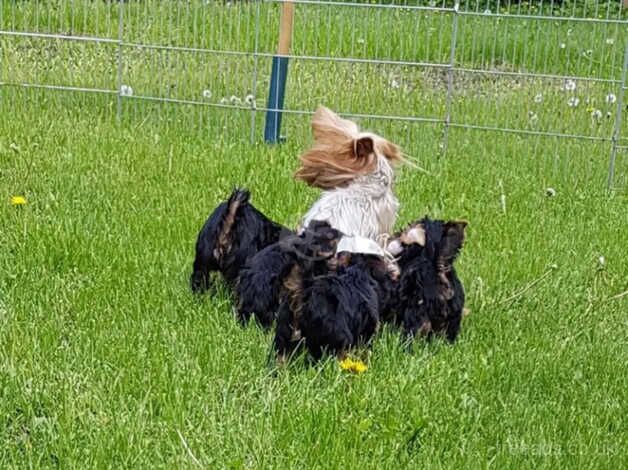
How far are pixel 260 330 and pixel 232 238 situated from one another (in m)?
0.48

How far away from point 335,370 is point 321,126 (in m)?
1.24

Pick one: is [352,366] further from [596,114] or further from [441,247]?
[596,114]

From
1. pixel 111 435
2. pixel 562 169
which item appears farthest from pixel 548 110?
pixel 111 435

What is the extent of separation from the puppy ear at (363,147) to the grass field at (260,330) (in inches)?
33.1

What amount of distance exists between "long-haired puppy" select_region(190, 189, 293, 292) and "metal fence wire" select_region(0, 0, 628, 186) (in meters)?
2.91

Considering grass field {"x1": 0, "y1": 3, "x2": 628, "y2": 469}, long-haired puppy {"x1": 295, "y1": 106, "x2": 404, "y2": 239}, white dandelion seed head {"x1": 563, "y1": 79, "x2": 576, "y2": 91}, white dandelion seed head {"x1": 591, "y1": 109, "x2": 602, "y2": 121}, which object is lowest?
grass field {"x1": 0, "y1": 3, "x2": 628, "y2": 469}

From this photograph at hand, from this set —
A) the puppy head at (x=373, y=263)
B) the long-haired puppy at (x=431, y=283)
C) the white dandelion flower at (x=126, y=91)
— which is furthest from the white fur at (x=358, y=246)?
the white dandelion flower at (x=126, y=91)

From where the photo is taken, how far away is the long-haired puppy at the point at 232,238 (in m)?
4.24

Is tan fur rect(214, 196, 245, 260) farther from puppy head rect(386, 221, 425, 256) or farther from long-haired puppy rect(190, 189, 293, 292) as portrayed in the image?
puppy head rect(386, 221, 425, 256)

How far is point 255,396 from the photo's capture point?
138 inches

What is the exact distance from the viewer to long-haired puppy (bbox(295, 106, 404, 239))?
14.2ft

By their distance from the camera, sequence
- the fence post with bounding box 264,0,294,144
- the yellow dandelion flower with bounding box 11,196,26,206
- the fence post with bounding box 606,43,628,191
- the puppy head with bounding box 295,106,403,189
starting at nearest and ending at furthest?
the puppy head with bounding box 295,106,403,189
the yellow dandelion flower with bounding box 11,196,26,206
the fence post with bounding box 606,43,628,191
the fence post with bounding box 264,0,294,144

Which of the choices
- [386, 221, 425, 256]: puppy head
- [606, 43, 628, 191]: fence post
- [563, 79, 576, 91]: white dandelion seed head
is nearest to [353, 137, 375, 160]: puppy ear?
[386, 221, 425, 256]: puppy head

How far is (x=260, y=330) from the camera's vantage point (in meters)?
3.97
